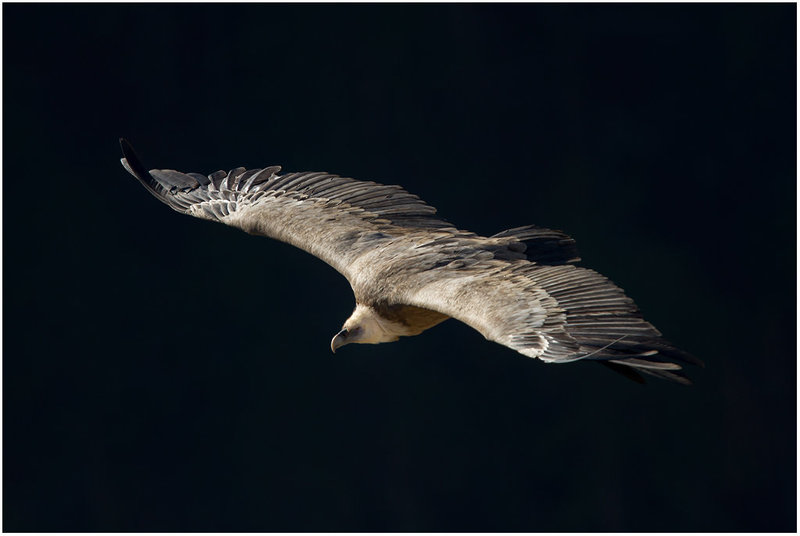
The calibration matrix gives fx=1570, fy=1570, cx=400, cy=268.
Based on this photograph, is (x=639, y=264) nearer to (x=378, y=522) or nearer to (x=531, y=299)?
(x=378, y=522)

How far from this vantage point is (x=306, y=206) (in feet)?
48.4

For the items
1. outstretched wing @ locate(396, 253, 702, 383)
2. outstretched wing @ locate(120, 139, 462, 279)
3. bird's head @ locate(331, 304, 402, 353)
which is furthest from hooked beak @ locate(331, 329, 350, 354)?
outstretched wing @ locate(396, 253, 702, 383)

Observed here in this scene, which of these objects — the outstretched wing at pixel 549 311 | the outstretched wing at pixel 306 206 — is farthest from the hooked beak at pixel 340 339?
the outstretched wing at pixel 549 311

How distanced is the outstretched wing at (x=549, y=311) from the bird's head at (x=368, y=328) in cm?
44

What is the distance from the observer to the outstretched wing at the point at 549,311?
36.2 ft

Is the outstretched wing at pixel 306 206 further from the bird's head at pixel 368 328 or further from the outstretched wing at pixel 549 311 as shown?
the outstretched wing at pixel 549 311

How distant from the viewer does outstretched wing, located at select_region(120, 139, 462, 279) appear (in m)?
14.1

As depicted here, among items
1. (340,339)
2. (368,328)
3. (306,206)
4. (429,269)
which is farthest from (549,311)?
(306,206)

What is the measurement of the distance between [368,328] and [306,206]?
193cm

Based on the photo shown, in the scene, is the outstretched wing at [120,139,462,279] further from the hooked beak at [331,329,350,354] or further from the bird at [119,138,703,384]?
the hooked beak at [331,329,350,354]

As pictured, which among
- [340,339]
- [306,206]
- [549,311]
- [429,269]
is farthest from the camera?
[306,206]

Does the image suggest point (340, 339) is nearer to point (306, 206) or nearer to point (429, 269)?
point (429, 269)

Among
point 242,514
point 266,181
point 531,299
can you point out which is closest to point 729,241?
point 242,514

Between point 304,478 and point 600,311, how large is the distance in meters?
15.3
